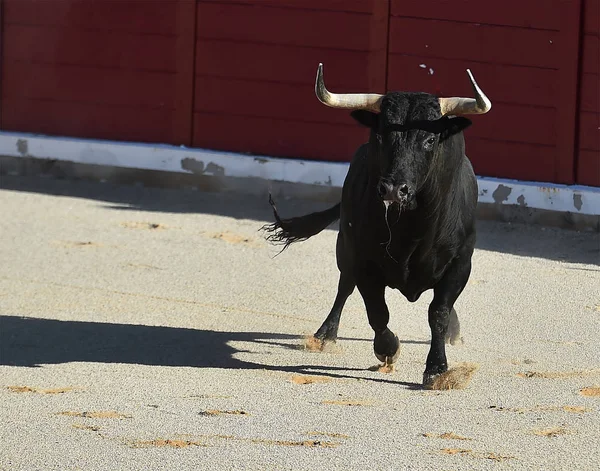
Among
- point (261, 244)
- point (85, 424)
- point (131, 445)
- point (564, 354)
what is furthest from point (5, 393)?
point (261, 244)

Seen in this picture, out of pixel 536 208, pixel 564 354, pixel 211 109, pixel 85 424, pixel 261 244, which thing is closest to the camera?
pixel 85 424

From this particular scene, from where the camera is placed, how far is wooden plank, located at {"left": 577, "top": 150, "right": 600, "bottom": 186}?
8.87 metres

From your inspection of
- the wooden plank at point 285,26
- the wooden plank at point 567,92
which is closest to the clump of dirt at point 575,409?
the wooden plank at point 567,92

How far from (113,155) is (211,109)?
2.70 ft

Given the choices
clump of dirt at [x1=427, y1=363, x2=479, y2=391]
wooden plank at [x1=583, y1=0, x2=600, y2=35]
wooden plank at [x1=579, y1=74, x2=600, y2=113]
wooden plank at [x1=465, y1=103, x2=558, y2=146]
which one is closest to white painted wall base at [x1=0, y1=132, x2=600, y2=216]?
wooden plank at [x1=465, y1=103, x2=558, y2=146]

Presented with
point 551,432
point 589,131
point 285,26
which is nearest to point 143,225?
point 285,26

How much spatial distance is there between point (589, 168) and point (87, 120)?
3981mm

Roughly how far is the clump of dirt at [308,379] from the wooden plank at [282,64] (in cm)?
442

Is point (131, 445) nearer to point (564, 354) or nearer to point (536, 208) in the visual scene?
point (564, 354)

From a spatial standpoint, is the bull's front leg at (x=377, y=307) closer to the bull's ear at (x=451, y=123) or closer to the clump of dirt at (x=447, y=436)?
the bull's ear at (x=451, y=123)

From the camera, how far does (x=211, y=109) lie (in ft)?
33.4

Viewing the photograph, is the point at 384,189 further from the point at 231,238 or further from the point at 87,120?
the point at 87,120

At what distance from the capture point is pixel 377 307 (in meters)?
5.49

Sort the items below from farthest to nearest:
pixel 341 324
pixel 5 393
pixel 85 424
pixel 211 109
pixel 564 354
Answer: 1. pixel 211 109
2. pixel 341 324
3. pixel 564 354
4. pixel 5 393
5. pixel 85 424
